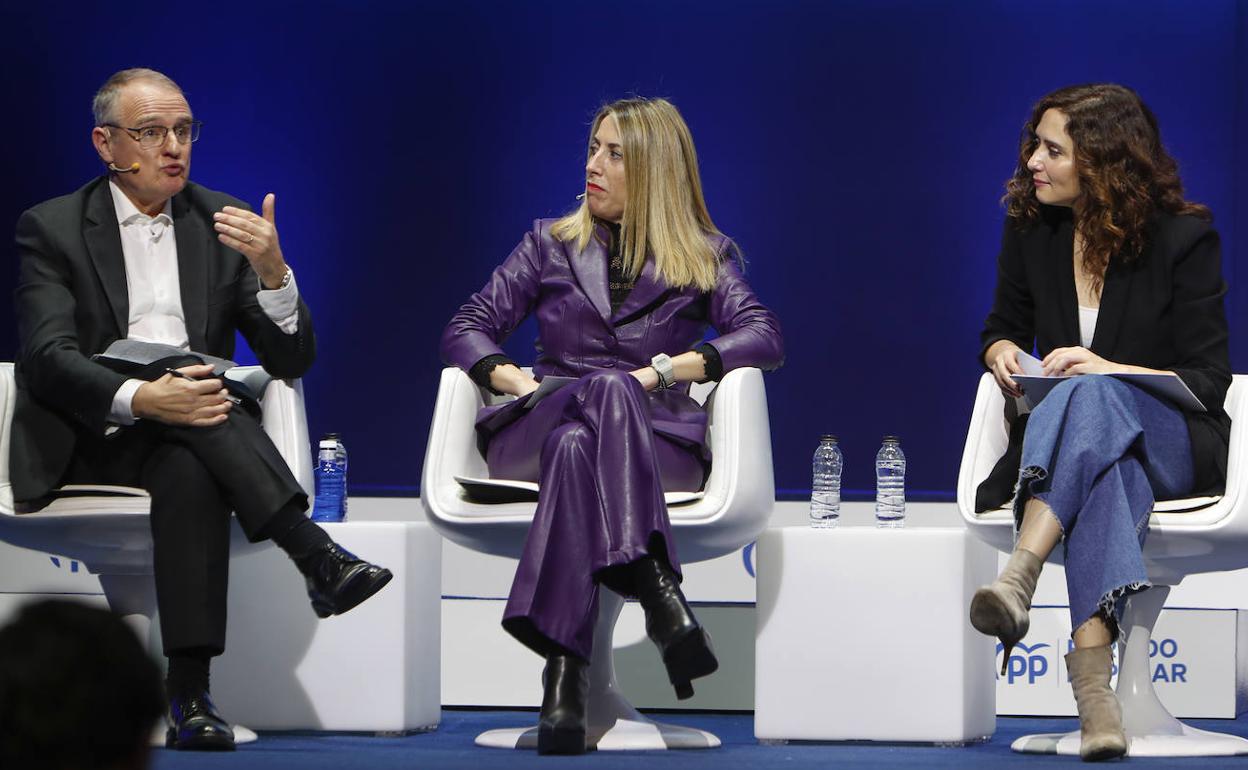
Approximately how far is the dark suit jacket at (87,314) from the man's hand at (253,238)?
11 cm

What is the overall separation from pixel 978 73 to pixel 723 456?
208cm

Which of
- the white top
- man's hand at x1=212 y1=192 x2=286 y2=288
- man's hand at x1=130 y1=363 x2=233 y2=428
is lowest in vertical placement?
man's hand at x1=130 y1=363 x2=233 y2=428

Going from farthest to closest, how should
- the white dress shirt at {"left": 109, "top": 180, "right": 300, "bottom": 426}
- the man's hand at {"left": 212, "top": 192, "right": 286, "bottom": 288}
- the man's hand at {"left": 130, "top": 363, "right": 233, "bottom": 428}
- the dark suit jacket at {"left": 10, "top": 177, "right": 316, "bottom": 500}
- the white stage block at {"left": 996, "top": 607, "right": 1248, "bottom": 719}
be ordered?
the white stage block at {"left": 996, "top": 607, "right": 1248, "bottom": 719} → the white dress shirt at {"left": 109, "top": 180, "right": 300, "bottom": 426} → the man's hand at {"left": 212, "top": 192, "right": 286, "bottom": 288} → the dark suit jacket at {"left": 10, "top": 177, "right": 316, "bottom": 500} → the man's hand at {"left": 130, "top": 363, "right": 233, "bottom": 428}

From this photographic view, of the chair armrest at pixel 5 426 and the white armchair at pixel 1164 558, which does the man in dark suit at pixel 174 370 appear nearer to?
the chair armrest at pixel 5 426

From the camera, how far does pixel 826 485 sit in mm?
4129

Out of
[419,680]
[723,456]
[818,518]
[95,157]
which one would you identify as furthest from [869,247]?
[95,157]

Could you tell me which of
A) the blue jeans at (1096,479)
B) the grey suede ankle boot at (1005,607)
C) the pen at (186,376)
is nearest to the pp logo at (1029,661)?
the blue jeans at (1096,479)

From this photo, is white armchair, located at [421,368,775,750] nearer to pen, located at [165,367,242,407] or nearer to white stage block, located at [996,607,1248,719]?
pen, located at [165,367,242,407]

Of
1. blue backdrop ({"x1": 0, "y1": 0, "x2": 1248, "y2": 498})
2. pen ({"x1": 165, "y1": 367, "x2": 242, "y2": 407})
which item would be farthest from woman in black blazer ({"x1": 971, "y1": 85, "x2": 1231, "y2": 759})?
pen ({"x1": 165, "y1": 367, "x2": 242, "y2": 407})

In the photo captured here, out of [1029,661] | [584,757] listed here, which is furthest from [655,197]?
[1029,661]

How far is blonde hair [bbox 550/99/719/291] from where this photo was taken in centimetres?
385

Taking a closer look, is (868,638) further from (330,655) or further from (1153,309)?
(330,655)

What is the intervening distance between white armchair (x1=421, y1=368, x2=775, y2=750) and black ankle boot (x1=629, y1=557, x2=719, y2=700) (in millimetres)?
340

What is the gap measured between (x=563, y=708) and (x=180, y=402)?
95 centimetres
